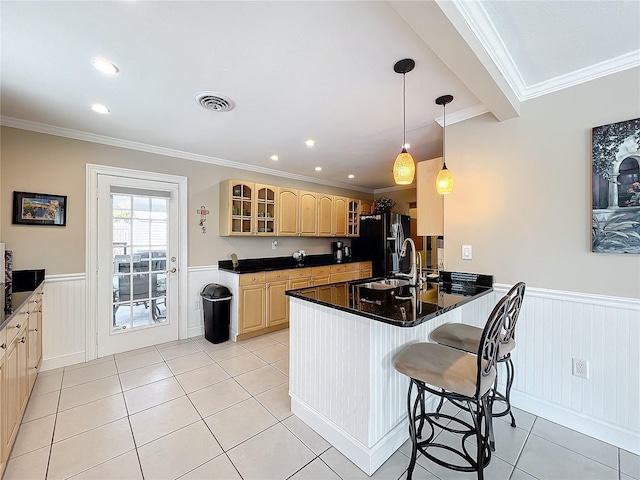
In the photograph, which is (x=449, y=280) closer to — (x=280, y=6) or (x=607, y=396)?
(x=607, y=396)

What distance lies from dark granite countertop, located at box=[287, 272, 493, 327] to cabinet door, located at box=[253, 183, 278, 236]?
7.11ft

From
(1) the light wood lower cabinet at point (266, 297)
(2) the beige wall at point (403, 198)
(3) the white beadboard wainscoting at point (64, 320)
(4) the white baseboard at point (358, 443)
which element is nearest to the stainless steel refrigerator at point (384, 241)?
(2) the beige wall at point (403, 198)

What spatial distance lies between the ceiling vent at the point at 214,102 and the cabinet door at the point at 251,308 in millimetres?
2188

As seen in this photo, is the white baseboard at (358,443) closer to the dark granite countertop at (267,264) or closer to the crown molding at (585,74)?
the dark granite countertop at (267,264)

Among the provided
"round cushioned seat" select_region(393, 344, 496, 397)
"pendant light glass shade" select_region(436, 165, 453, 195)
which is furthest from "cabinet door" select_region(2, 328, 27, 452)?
"pendant light glass shade" select_region(436, 165, 453, 195)

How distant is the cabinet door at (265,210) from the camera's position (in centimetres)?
417

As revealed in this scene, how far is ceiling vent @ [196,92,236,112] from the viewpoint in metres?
2.18

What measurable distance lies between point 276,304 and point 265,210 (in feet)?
4.61

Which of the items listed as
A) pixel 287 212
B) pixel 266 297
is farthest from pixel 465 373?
pixel 287 212

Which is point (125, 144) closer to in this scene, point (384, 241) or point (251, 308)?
point (251, 308)

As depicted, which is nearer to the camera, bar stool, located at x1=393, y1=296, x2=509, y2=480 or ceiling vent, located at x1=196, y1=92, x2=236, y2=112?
bar stool, located at x1=393, y1=296, x2=509, y2=480

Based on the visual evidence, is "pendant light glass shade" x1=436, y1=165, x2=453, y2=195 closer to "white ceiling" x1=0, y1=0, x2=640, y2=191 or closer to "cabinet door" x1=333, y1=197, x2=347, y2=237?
"white ceiling" x1=0, y1=0, x2=640, y2=191

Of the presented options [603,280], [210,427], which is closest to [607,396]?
[603,280]

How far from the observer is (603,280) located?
1864 mm
